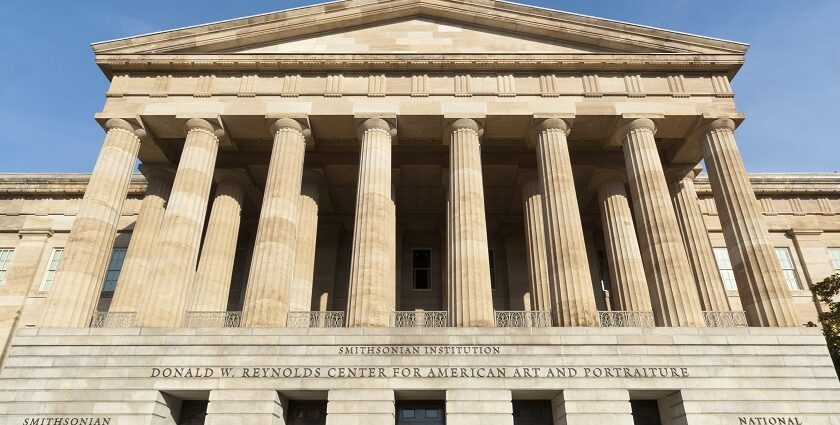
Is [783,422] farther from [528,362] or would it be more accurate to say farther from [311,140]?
[311,140]

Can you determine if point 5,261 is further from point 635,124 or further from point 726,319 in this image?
point 726,319

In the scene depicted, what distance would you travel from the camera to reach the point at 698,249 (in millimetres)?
22125

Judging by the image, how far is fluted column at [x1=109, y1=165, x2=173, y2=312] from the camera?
67.1ft

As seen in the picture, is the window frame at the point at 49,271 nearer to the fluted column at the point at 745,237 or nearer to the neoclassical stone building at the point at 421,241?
the neoclassical stone building at the point at 421,241

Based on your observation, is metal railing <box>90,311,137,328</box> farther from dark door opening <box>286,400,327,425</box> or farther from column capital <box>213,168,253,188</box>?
column capital <box>213,168,253,188</box>

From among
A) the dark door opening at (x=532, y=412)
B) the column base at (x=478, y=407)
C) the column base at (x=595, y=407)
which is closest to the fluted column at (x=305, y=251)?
the column base at (x=478, y=407)

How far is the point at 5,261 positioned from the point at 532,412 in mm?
29613

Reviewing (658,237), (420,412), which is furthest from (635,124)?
(420,412)

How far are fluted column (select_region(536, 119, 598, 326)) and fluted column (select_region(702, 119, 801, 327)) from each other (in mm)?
5432

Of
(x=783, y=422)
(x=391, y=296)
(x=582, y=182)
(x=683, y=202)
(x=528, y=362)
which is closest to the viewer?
(x=783, y=422)

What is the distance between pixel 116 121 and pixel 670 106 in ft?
73.6

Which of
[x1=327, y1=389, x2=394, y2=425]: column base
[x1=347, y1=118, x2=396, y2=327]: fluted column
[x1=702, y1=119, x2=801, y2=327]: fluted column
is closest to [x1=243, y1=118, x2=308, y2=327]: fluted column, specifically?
[x1=347, y1=118, x2=396, y2=327]: fluted column

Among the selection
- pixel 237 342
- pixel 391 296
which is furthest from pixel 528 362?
pixel 237 342

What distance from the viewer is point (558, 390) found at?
634 inches
